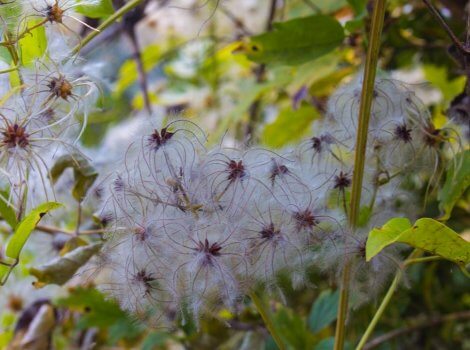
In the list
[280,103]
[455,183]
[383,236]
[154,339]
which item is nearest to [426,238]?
[383,236]

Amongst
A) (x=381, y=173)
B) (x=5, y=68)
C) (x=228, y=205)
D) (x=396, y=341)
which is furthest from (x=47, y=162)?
(x=396, y=341)

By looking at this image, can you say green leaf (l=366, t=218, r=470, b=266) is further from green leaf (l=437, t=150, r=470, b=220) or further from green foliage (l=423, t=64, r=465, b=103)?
green foliage (l=423, t=64, r=465, b=103)

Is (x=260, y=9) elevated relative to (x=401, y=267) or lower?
elevated

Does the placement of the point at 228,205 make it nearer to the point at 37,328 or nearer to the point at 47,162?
the point at 47,162

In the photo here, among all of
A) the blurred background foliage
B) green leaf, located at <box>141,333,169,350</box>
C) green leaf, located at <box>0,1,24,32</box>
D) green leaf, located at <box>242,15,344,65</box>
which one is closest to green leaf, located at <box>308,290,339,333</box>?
the blurred background foliage

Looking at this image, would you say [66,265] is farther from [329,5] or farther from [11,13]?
[329,5]

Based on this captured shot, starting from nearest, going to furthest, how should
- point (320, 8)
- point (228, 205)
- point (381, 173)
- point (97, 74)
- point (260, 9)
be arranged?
1. point (228, 205)
2. point (381, 173)
3. point (97, 74)
4. point (320, 8)
5. point (260, 9)
